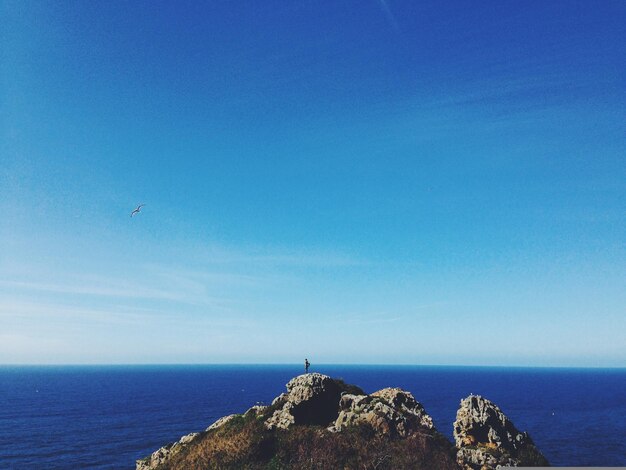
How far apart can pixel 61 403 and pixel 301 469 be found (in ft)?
525

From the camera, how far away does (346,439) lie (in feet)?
101

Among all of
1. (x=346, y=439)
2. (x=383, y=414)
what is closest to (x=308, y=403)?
(x=346, y=439)

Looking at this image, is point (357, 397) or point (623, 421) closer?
point (357, 397)

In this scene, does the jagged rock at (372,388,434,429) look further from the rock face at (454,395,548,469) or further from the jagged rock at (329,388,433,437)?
the rock face at (454,395,548,469)

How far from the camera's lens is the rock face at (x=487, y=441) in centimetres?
2847

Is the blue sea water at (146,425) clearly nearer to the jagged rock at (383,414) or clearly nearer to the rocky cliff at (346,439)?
the rocky cliff at (346,439)

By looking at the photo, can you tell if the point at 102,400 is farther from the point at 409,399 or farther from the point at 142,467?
the point at 409,399

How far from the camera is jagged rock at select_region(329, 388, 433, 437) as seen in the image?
32.3 m

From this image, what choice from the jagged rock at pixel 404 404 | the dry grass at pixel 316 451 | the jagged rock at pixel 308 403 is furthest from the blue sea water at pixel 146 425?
the jagged rock at pixel 404 404

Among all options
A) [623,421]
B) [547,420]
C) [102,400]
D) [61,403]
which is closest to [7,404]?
[61,403]

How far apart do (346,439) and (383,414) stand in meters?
4.16

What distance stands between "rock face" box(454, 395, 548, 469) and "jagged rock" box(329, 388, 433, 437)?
368 centimetres

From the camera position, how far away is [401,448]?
2955cm

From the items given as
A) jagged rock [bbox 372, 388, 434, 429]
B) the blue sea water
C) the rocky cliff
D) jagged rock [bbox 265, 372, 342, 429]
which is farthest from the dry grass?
the blue sea water
